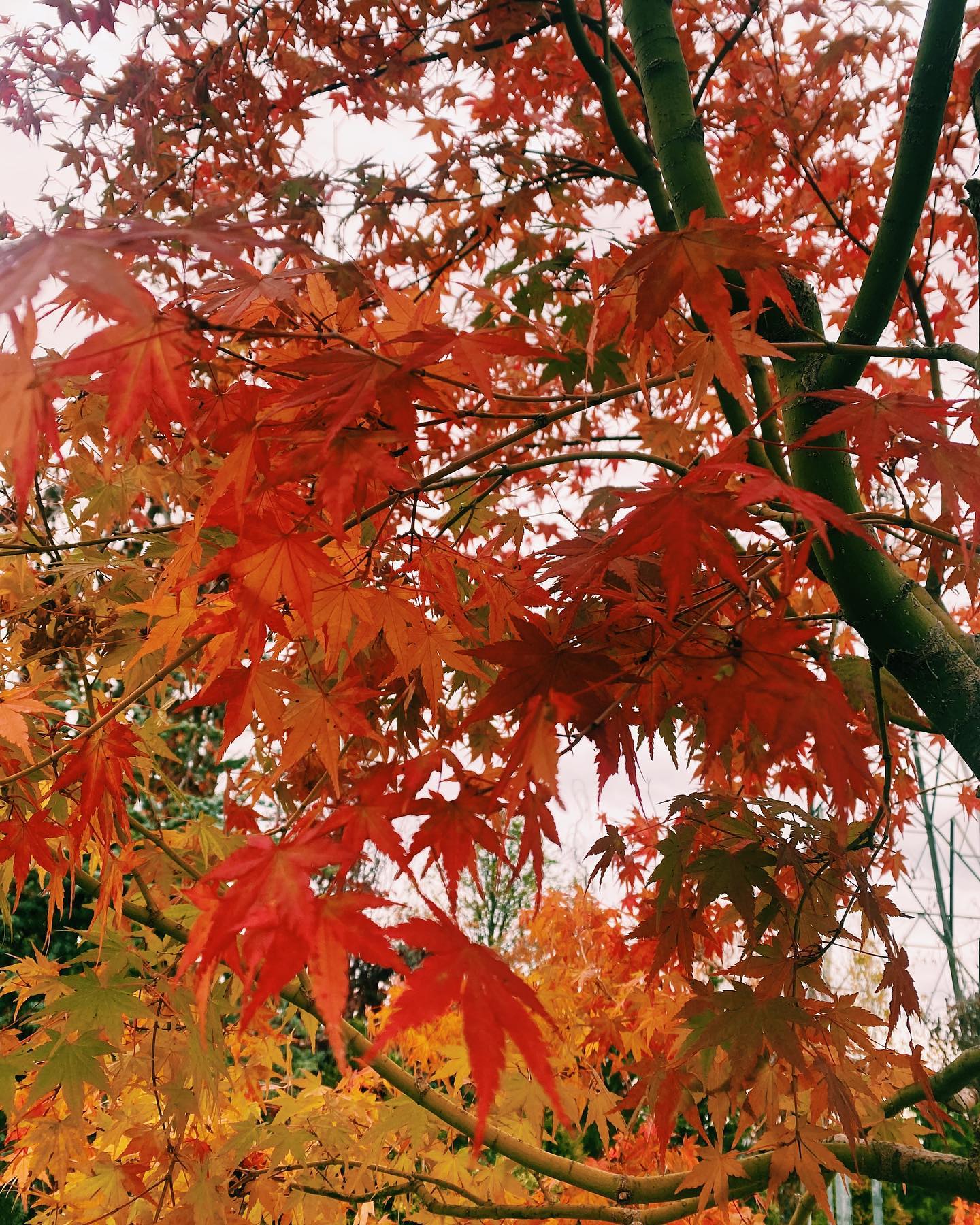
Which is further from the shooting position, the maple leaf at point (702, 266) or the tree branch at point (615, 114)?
the tree branch at point (615, 114)

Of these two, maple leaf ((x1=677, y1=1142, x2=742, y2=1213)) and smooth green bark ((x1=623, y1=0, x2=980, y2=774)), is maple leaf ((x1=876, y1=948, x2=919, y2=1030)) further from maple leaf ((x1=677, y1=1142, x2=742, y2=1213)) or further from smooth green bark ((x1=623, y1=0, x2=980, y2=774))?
maple leaf ((x1=677, y1=1142, x2=742, y2=1213))

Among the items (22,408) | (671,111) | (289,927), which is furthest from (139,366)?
(671,111)

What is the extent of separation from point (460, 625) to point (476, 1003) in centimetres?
51

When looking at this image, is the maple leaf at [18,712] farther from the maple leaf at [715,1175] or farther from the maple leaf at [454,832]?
the maple leaf at [715,1175]

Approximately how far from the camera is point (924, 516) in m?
2.33

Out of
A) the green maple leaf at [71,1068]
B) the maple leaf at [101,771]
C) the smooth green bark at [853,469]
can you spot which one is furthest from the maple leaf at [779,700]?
the green maple leaf at [71,1068]

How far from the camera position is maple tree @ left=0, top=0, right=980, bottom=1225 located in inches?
30.0

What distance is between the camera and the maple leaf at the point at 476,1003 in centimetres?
58

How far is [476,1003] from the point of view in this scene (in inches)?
24.4

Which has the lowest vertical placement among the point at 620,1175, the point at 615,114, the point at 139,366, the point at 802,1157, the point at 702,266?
the point at 620,1175

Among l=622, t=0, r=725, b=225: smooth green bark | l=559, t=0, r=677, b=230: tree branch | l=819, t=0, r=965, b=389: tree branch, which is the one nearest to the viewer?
l=819, t=0, r=965, b=389: tree branch

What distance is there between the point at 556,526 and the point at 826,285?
5.22ft

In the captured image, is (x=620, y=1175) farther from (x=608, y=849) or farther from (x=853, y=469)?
(x=853, y=469)

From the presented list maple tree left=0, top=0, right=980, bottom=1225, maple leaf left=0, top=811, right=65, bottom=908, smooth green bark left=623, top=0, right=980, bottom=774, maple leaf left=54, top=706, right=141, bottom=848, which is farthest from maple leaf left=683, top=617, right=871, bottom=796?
maple leaf left=0, top=811, right=65, bottom=908
